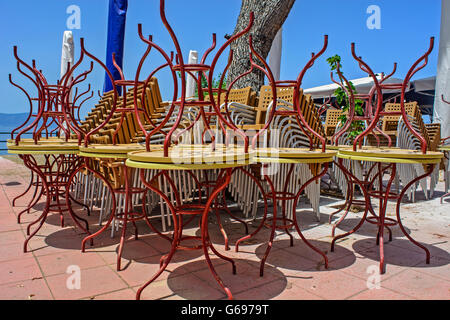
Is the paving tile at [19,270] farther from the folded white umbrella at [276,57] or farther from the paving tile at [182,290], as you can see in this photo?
the folded white umbrella at [276,57]

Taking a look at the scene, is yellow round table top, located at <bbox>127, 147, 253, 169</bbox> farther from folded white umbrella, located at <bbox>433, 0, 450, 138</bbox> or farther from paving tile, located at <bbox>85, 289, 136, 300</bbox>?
folded white umbrella, located at <bbox>433, 0, 450, 138</bbox>

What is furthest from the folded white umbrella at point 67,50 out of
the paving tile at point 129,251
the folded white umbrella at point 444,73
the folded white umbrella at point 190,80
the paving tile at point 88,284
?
the folded white umbrella at point 444,73

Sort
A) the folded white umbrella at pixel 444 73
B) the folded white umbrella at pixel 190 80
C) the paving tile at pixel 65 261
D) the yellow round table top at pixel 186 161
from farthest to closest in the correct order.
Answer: the folded white umbrella at pixel 444 73 < the folded white umbrella at pixel 190 80 < the paving tile at pixel 65 261 < the yellow round table top at pixel 186 161

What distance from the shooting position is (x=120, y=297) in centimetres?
201

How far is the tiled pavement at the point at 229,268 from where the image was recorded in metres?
2.09

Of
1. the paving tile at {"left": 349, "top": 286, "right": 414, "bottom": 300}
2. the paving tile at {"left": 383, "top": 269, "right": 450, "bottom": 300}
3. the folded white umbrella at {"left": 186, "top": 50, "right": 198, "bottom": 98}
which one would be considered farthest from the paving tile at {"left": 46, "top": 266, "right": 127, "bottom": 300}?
the folded white umbrella at {"left": 186, "top": 50, "right": 198, "bottom": 98}

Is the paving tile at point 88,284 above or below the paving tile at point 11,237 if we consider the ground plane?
below

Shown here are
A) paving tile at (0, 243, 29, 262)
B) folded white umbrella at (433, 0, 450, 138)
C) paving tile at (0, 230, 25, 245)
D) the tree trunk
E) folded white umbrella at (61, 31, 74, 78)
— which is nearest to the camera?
paving tile at (0, 243, 29, 262)

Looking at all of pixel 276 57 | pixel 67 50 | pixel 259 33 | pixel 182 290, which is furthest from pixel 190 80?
pixel 182 290

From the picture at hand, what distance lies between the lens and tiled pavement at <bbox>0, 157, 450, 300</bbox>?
209 cm

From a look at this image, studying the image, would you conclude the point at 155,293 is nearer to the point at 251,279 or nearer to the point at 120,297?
the point at 120,297

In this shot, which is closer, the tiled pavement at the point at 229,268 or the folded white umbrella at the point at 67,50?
the tiled pavement at the point at 229,268
